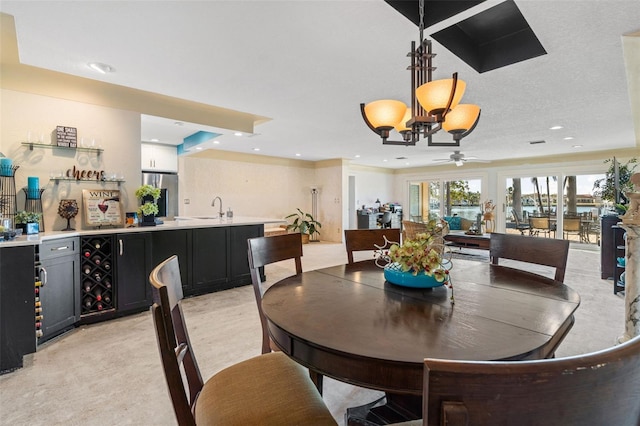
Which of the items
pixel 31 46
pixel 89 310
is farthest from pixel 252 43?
pixel 89 310

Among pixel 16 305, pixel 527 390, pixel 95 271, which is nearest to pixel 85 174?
pixel 95 271

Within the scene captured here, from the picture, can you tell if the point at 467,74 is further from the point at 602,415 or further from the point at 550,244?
the point at 602,415

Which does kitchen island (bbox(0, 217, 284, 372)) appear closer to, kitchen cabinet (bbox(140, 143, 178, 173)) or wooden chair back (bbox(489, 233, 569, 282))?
kitchen cabinet (bbox(140, 143, 178, 173))

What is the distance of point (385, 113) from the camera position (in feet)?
6.37

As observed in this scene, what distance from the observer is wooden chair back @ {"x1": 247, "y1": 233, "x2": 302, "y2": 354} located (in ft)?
5.72

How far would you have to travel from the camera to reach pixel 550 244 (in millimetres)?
1817

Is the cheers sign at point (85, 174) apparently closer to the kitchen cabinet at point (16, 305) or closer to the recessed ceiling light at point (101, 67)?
the recessed ceiling light at point (101, 67)

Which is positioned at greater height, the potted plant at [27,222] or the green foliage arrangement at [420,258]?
the potted plant at [27,222]

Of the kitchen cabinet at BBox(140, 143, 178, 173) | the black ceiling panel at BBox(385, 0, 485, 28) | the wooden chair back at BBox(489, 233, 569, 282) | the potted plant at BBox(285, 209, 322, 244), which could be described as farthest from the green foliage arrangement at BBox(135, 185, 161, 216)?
the potted plant at BBox(285, 209, 322, 244)

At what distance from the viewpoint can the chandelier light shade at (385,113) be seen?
1.93 meters

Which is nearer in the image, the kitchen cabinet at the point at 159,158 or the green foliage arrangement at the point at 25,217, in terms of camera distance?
the green foliage arrangement at the point at 25,217

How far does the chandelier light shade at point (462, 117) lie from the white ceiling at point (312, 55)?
21.9 inches

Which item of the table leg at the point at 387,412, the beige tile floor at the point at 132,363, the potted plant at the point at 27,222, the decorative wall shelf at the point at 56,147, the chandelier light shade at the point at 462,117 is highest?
the decorative wall shelf at the point at 56,147

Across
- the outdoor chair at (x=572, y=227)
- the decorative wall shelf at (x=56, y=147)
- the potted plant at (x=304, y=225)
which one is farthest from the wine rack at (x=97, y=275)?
the outdoor chair at (x=572, y=227)
